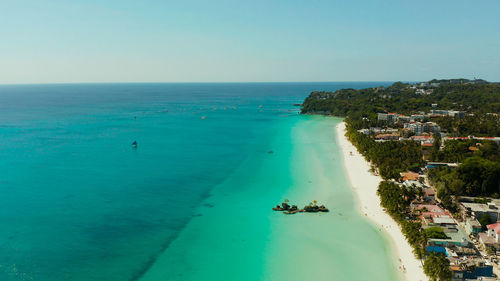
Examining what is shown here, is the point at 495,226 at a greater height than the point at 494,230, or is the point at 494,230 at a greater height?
the point at 495,226

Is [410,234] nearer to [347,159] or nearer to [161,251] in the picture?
[161,251]

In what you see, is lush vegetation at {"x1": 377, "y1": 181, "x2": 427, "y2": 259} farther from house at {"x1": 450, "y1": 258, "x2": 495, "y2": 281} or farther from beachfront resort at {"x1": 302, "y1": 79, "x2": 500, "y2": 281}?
house at {"x1": 450, "y1": 258, "x2": 495, "y2": 281}

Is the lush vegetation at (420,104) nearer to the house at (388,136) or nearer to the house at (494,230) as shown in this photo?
the house at (388,136)

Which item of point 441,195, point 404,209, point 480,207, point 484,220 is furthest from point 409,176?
point 484,220

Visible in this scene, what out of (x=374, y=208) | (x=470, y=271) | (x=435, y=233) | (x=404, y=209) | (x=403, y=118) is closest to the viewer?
(x=470, y=271)

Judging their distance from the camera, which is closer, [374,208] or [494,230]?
[494,230]

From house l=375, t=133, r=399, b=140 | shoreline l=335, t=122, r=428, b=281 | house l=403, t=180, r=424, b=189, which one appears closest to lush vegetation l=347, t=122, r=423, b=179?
shoreline l=335, t=122, r=428, b=281

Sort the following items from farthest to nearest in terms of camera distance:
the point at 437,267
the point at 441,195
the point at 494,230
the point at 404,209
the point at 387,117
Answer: the point at 387,117 → the point at 441,195 → the point at 404,209 → the point at 494,230 → the point at 437,267

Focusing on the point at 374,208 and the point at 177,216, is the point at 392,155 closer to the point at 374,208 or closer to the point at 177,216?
the point at 374,208

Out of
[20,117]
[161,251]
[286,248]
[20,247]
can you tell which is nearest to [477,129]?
[286,248]
